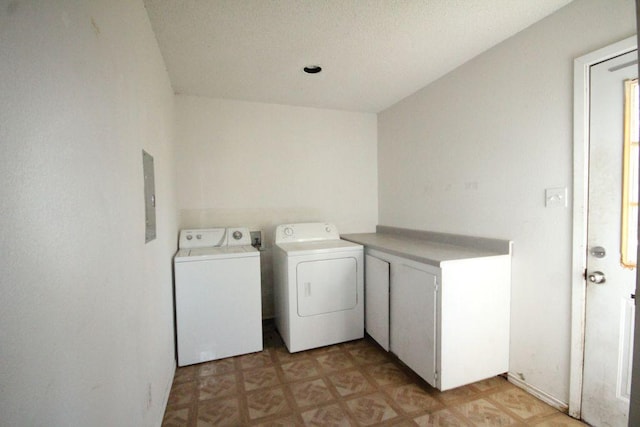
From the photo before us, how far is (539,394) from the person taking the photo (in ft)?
5.70

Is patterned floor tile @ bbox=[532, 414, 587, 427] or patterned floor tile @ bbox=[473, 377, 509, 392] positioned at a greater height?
patterned floor tile @ bbox=[532, 414, 587, 427]

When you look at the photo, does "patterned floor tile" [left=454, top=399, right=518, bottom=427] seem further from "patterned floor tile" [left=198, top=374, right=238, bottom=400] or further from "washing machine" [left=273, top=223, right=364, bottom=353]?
"patterned floor tile" [left=198, top=374, right=238, bottom=400]

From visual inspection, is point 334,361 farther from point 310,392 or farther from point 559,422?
point 559,422

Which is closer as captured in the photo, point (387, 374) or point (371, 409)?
point (371, 409)

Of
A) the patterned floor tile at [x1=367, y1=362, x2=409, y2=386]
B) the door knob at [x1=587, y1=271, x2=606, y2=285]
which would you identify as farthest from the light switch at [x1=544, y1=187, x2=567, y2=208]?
the patterned floor tile at [x1=367, y1=362, x2=409, y2=386]

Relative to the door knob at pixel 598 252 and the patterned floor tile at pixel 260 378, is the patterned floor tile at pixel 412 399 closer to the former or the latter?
the patterned floor tile at pixel 260 378

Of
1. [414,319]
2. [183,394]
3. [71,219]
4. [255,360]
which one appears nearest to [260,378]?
[255,360]

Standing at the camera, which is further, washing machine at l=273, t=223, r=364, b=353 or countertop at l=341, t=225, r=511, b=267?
washing machine at l=273, t=223, r=364, b=353

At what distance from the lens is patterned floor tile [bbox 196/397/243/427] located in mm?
1585

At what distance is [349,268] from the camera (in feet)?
8.06

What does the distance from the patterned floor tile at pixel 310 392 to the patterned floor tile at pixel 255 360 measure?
38 centimetres

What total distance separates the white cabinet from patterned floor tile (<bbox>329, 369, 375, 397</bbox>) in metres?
0.34

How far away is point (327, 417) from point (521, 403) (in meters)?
1.22

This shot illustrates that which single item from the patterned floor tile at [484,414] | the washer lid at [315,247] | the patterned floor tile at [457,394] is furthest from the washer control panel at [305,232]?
the patterned floor tile at [484,414]
